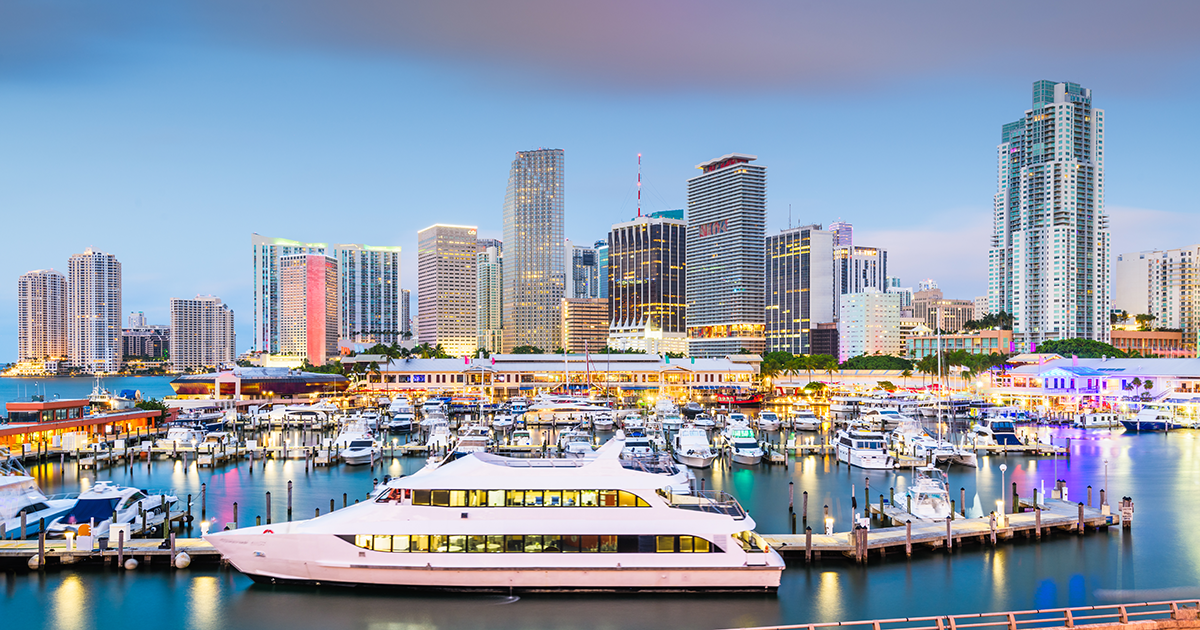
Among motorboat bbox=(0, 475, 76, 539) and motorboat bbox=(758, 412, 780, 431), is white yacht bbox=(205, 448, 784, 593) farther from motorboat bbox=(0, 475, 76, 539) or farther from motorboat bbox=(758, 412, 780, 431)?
motorboat bbox=(758, 412, 780, 431)

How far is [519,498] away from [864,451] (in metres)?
33.0

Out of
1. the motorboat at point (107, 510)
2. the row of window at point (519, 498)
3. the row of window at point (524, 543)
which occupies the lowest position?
the motorboat at point (107, 510)

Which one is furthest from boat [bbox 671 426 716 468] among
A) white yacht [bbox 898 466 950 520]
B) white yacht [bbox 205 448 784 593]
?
white yacht [bbox 205 448 784 593]

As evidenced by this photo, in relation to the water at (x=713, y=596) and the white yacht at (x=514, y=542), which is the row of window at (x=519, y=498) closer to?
the white yacht at (x=514, y=542)

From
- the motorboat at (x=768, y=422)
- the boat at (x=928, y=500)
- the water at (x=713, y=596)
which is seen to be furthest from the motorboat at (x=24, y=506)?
the motorboat at (x=768, y=422)

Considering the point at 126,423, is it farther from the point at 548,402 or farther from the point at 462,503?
the point at 462,503

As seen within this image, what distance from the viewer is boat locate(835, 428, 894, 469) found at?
5169 centimetres

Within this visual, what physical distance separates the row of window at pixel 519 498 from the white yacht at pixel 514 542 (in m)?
0.03

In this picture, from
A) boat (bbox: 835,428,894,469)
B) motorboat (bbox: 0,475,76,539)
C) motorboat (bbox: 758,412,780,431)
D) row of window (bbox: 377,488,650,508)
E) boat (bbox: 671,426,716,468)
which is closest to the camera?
row of window (bbox: 377,488,650,508)

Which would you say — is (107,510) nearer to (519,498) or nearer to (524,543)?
(519,498)

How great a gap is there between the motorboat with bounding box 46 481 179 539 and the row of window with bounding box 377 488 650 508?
14723 millimetres

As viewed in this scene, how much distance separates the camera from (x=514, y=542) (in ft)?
84.1

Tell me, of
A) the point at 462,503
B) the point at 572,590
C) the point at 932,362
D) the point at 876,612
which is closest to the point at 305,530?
the point at 462,503

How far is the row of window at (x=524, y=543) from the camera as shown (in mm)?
25344
